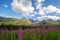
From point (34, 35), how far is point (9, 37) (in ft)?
1.61

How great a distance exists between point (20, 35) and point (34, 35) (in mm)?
1255

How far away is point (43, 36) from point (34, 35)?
756 mm

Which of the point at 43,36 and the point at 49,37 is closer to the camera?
the point at 43,36

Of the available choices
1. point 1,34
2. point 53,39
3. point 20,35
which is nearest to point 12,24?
point 53,39

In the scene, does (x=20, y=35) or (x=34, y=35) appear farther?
(x=34, y=35)

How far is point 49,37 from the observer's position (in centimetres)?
493

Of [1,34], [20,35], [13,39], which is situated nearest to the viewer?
[20,35]

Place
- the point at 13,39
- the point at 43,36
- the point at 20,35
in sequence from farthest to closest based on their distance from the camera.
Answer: the point at 43,36 < the point at 13,39 < the point at 20,35

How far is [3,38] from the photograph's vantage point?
3.67 m

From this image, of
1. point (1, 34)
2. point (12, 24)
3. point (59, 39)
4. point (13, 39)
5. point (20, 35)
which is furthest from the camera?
point (12, 24)

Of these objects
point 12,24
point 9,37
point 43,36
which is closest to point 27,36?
point 9,37

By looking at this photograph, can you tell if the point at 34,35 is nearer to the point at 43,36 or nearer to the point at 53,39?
the point at 43,36

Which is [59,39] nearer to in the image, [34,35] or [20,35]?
[34,35]

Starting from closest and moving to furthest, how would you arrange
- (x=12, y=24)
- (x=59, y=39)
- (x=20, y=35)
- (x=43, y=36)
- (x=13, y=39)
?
(x=20, y=35) → (x=13, y=39) → (x=43, y=36) → (x=59, y=39) → (x=12, y=24)
